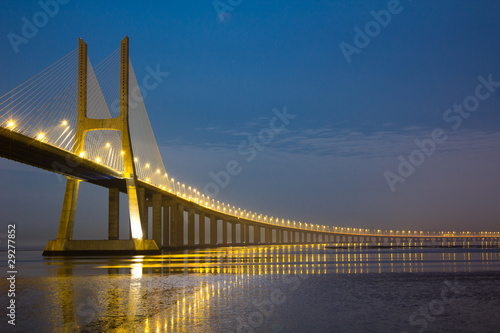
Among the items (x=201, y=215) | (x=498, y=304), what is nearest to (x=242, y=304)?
(x=498, y=304)

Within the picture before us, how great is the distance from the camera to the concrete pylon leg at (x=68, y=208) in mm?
51384

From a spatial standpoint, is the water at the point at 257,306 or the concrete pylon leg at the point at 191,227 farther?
the concrete pylon leg at the point at 191,227

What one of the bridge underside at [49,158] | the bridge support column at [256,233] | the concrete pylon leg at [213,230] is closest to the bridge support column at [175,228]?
the concrete pylon leg at [213,230]

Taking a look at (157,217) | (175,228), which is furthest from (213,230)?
(157,217)

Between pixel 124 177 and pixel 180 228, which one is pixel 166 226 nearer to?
pixel 180 228

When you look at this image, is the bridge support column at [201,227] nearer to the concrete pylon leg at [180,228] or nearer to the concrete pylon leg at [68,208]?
the concrete pylon leg at [180,228]

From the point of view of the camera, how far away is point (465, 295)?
16.5 m

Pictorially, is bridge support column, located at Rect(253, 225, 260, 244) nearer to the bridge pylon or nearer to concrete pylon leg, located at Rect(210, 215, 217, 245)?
concrete pylon leg, located at Rect(210, 215, 217, 245)

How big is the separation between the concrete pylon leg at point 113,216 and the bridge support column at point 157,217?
12863 millimetres

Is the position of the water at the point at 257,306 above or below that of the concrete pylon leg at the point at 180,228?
below

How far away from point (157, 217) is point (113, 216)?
1641 centimetres

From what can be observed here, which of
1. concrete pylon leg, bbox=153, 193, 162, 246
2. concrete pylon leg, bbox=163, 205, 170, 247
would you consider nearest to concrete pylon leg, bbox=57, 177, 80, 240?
concrete pylon leg, bbox=153, 193, 162, 246

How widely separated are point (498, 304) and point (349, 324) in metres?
5.30

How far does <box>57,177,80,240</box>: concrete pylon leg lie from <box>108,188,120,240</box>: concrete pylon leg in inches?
227
